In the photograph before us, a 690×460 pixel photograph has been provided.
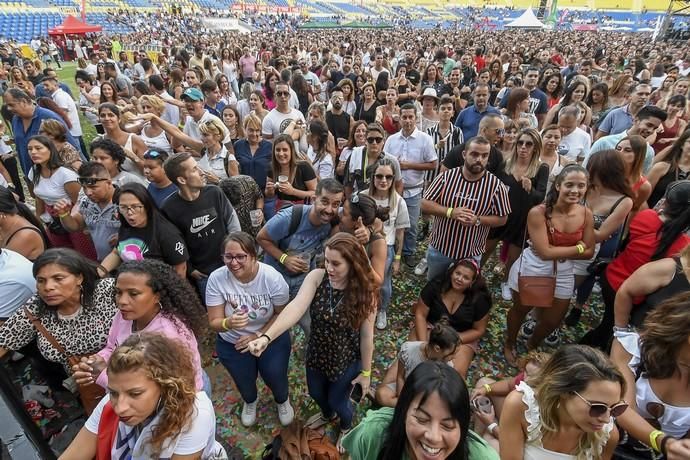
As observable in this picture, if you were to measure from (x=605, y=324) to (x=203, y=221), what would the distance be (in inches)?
143

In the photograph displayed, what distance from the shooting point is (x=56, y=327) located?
8.30 feet

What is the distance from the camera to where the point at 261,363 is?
2934 mm

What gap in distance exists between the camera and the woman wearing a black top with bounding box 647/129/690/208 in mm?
3682

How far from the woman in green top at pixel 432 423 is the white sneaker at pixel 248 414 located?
169 cm

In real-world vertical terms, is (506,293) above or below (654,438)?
below

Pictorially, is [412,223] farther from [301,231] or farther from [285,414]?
[285,414]

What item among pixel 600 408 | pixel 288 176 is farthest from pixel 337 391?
pixel 288 176

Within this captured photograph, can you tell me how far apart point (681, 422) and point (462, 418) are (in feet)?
4.46

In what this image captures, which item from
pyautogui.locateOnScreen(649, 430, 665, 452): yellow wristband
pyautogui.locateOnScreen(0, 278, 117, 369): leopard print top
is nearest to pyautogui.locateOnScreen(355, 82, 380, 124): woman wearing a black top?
pyautogui.locateOnScreen(0, 278, 117, 369): leopard print top

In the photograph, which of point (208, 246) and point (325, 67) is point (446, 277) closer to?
point (208, 246)

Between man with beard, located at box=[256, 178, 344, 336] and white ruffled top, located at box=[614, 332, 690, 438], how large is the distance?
215 centimetres

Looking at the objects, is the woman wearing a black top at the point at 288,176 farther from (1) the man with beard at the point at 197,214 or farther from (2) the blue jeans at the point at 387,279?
(2) the blue jeans at the point at 387,279

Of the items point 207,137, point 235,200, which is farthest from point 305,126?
point 235,200

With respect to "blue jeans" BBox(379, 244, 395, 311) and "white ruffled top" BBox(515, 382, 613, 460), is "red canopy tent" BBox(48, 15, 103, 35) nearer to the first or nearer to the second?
"blue jeans" BBox(379, 244, 395, 311)
